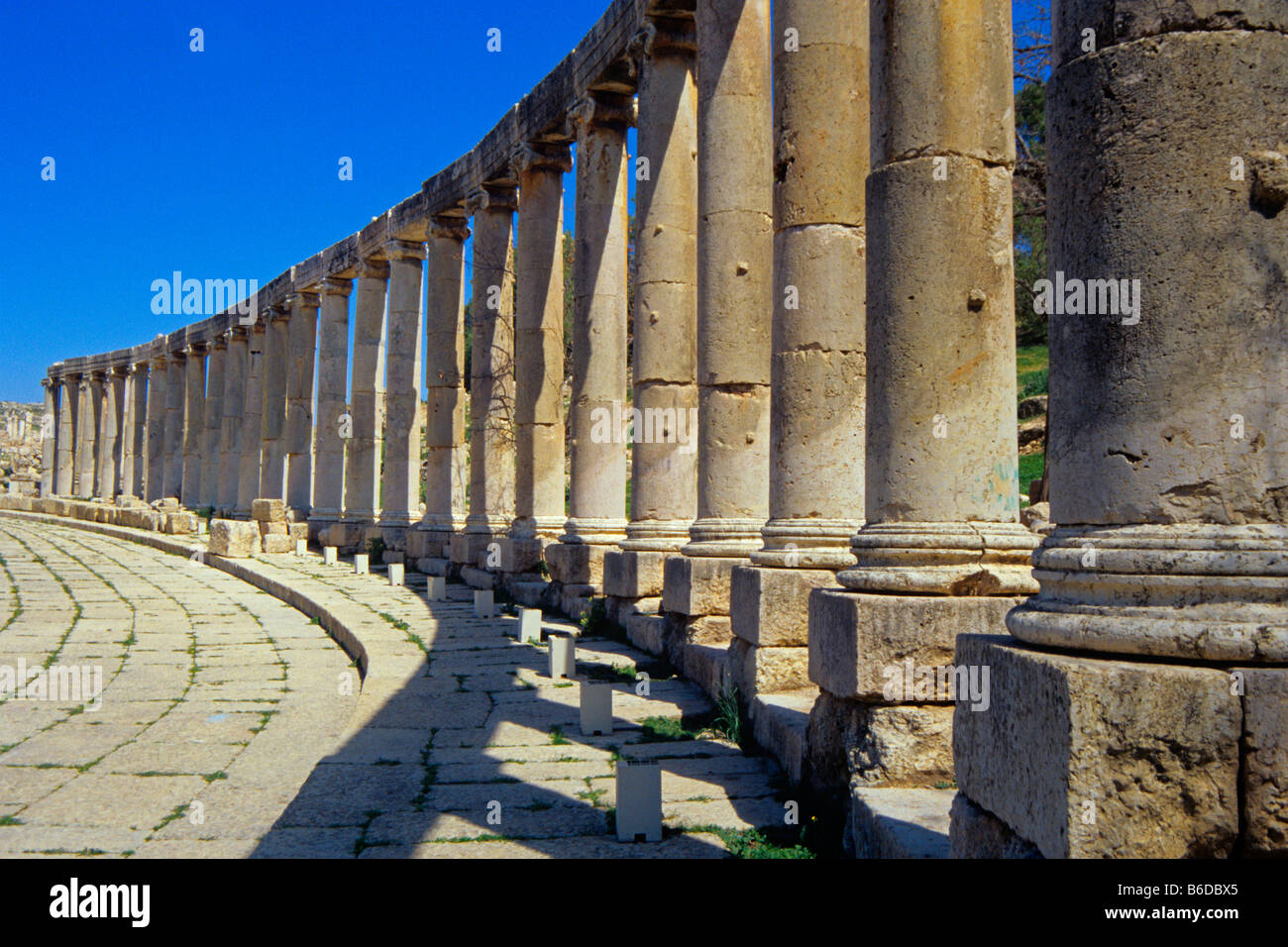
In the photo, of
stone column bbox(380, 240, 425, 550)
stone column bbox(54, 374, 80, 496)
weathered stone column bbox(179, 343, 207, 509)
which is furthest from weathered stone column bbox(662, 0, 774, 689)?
stone column bbox(54, 374, 80, 496)

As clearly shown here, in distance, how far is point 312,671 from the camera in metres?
9.90

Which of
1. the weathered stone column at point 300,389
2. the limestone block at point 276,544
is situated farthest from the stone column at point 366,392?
the weathered stone column at point 300,389

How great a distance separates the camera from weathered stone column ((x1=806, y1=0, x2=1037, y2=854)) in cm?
488

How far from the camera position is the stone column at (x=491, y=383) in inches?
667

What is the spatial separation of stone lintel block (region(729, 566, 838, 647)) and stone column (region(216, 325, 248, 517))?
2809 cm

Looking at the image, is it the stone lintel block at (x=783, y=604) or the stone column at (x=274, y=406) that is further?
the stone column at (x=274, y=406)

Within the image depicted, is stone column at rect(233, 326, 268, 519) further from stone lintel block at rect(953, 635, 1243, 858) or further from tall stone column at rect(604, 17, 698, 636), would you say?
stone lintel block at rect(953, 635, 1243, 858)

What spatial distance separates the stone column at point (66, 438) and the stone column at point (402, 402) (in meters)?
35.2

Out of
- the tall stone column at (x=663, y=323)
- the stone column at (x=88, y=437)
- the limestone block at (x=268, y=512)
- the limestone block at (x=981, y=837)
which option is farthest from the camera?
the stone column at (x=88, y=437)

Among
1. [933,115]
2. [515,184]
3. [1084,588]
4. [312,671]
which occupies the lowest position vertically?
[312,671]

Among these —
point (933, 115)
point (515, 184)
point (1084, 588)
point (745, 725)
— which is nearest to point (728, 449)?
point (745, 725)

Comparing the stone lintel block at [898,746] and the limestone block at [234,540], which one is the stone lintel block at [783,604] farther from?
the limestone block at [234,540]
